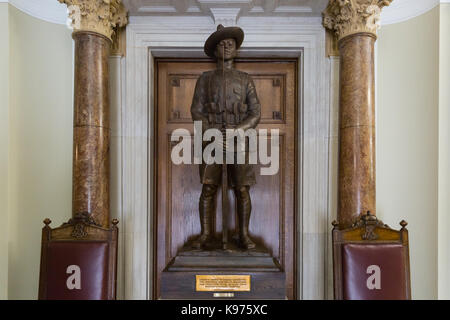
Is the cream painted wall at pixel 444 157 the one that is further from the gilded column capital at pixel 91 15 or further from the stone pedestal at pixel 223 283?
the gilded column capital at pixel 91 15

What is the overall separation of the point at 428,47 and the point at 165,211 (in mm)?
3077

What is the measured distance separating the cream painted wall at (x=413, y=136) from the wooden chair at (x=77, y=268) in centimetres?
259

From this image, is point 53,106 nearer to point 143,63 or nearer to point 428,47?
point 143,63

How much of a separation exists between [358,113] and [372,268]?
1.29m

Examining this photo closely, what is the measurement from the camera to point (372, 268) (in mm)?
2385

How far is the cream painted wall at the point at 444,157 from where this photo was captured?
294 cm

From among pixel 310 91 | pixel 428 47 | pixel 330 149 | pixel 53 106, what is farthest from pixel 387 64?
pixel 53 106

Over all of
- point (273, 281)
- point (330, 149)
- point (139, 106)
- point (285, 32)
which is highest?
point (285, 32)

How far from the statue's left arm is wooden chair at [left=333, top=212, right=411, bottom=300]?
1.10m

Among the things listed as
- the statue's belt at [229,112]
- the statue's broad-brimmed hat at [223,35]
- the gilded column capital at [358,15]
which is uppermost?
the gilded column capital at [358,15]

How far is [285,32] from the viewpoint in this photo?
10.6 ft

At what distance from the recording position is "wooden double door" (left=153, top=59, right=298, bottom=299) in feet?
11.2

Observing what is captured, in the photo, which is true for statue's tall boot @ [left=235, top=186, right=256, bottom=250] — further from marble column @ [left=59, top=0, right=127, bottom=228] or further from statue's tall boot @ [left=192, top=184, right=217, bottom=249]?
marble column @ [left=59, top=0, right=127, bottom=228]

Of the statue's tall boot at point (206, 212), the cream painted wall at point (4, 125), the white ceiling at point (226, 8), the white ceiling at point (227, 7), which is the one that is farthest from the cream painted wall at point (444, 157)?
the cream painted wall at point (4, 125)
